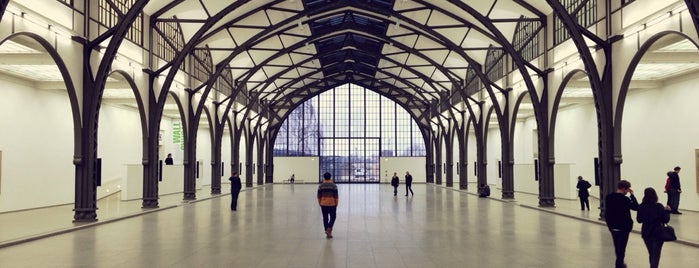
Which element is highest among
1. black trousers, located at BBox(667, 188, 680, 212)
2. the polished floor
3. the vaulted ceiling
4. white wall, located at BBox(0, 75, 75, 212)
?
the vaulted ceiling

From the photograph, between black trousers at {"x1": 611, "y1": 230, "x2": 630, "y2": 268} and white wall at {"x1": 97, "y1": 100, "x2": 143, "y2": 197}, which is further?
white wall at {"x1": 97, "y1": 100, "x2": 143, "y2": 197}

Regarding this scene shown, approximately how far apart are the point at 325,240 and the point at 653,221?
24.6ft

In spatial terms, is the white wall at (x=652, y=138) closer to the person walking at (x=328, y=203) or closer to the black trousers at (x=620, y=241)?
the person walking at (x=328, y=203)

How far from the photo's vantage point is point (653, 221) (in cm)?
945

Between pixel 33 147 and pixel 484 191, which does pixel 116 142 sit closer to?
pixel 33 147

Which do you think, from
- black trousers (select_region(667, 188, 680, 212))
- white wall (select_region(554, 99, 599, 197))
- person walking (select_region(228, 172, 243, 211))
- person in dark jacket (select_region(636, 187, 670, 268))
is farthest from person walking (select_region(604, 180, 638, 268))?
white wall (select_region(554, 99, 599, 197))

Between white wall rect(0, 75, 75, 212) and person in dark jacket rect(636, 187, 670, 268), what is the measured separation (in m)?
23.8

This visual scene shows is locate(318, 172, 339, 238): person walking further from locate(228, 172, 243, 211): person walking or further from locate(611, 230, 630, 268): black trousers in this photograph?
locate(228, 172, 243, 211): person walking

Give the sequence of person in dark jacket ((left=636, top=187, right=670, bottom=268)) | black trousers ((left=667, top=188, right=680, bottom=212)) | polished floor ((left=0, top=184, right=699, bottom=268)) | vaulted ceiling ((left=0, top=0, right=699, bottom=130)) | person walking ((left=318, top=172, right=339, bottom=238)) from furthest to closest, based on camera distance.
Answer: vaulted ceiling ((left=0, top=0, right=699, bottom=130))
black trousers ((left=667, top=188, right=680, bottom=212))
person walking ((left=318, top=172, right=339, bottom=238))
polished floor ((left=0, top=184, right=699, bottom=268))
person in dark jacket ((left=636, top=187, right=670, bottom=268))

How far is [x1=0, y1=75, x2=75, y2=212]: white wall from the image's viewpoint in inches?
982

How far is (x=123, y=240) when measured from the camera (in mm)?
14859

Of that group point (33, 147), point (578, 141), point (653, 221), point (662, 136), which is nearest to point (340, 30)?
point (578, 141)

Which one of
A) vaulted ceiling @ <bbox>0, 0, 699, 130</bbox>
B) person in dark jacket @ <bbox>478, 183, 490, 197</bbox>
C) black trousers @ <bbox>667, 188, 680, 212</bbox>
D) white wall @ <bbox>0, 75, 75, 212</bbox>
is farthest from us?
person in dark jacket @ <bbox>478, 183, 490, 197</bbox>

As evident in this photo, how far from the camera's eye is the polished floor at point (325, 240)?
11.4 meters
